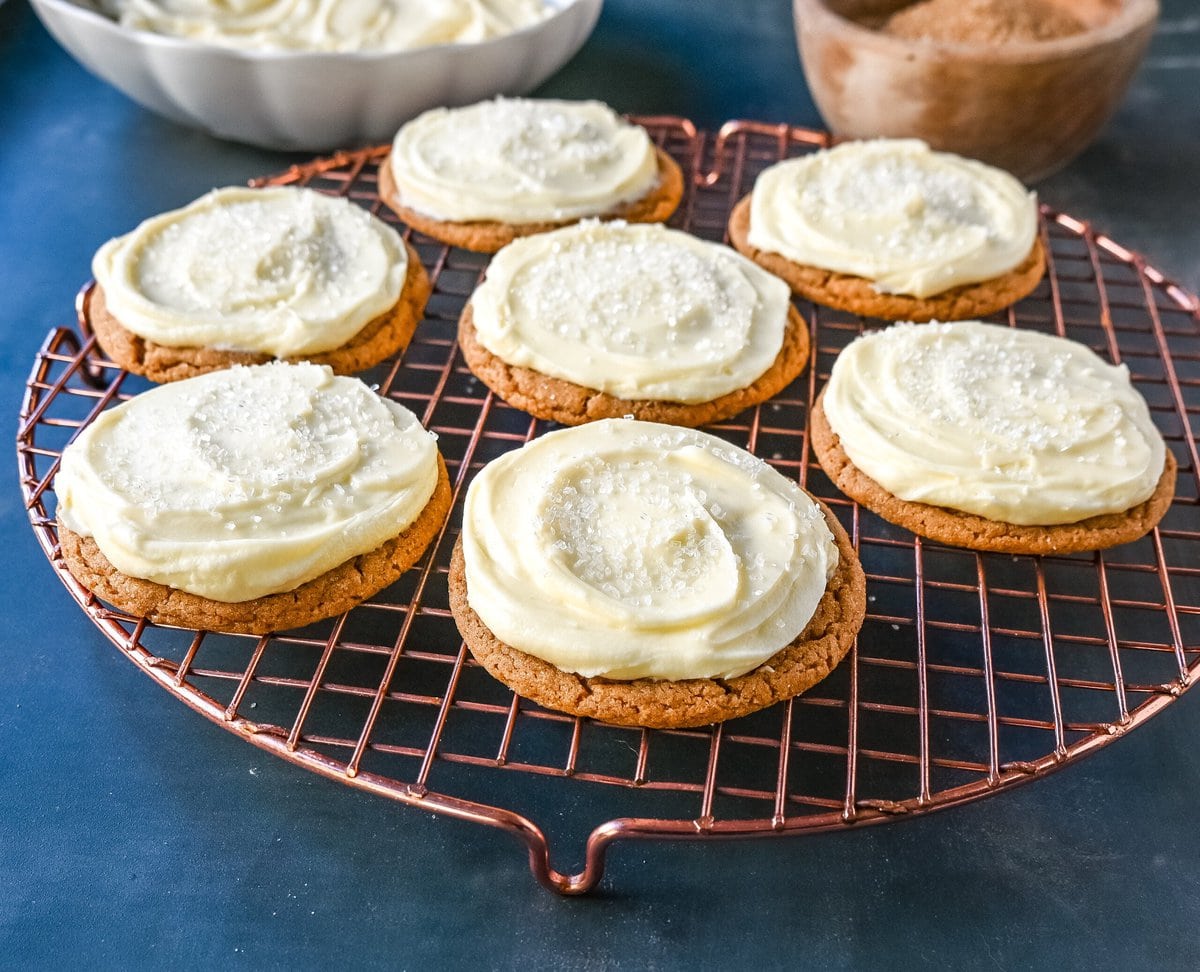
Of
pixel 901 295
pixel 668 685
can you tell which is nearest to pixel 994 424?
pixel 901 295

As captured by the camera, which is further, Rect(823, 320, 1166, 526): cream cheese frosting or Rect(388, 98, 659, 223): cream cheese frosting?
Rect(388, 98, 659, 223): cream cheese frosting

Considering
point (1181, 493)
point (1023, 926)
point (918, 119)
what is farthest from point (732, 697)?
point (918, 119)

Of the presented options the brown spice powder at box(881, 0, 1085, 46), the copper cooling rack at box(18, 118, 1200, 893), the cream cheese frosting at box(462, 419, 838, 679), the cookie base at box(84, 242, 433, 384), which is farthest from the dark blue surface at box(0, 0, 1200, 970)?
the brown spice powder at box(881, 0, 1085, 46)

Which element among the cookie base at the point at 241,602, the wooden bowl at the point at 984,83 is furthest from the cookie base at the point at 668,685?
the wooden bowl at the point at 984,83

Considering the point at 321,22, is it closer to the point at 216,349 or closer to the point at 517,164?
the point at 517,164

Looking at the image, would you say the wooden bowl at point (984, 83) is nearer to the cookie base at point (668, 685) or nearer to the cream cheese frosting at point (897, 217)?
the cream cheese frosting at point (897, 217)

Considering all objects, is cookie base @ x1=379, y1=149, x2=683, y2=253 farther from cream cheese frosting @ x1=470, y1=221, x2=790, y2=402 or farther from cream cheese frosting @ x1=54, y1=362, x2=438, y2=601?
cream cheese frosting @ x1=54, y1=362, x2=438, y2=601
